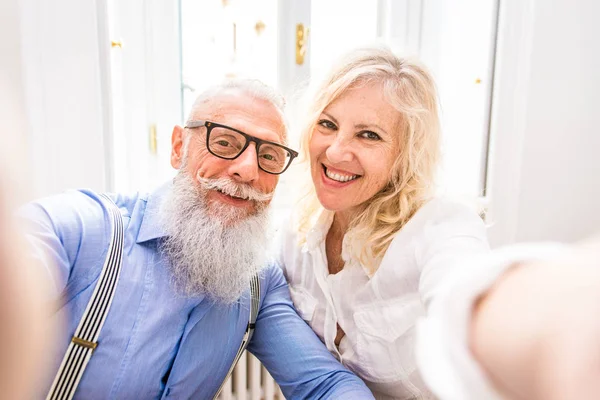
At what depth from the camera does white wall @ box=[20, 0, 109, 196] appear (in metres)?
1.15

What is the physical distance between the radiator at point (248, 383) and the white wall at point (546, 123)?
1.30m

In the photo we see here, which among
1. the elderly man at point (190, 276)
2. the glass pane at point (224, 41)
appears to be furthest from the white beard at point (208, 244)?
the glass pane at point (224, 41)

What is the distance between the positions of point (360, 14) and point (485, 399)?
2.08 metres

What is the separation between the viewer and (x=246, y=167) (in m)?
0.99

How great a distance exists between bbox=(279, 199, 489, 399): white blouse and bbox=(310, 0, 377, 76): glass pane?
1260 millimetres

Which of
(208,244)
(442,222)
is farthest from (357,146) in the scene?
(208,244)

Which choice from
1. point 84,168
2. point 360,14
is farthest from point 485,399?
point 360,14

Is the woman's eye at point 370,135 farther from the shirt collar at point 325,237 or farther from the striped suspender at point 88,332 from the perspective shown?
the striped suspender at point 88,332

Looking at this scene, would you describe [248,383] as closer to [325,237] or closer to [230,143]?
[325,237]

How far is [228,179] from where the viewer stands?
3.33 feet

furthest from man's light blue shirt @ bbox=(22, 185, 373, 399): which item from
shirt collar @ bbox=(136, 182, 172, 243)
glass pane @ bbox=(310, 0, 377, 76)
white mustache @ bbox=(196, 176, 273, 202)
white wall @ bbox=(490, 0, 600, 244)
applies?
white wall @ bbox=(490, 0, 600, 244)

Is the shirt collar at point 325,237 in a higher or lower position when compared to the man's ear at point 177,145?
lower

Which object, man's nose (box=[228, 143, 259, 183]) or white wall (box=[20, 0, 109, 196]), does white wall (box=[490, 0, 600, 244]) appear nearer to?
man's nose (box=[228, 143, 259, 183])

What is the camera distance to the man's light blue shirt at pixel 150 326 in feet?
2.61
